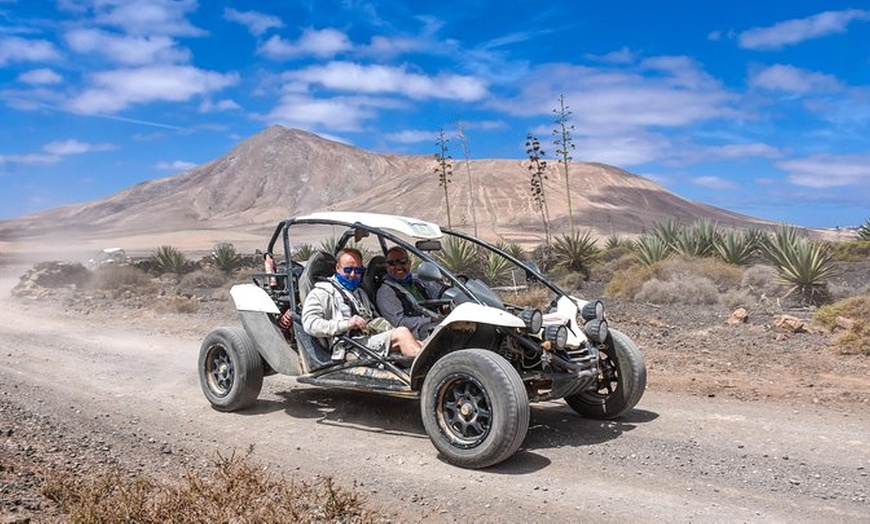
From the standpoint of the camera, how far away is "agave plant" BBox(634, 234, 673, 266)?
19.6 metres

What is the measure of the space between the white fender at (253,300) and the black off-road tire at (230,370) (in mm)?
312

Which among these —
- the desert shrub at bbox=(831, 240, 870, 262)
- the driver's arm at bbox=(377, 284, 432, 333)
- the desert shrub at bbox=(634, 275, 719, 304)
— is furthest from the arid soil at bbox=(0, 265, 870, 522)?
the desert shrub at bbox=(831, 240, 870, 262)

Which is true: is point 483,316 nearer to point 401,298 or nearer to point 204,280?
point 401,298

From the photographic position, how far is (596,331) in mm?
5969

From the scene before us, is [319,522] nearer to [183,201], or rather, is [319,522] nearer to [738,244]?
[738,244]

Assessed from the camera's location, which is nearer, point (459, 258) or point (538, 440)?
point (538, 440)

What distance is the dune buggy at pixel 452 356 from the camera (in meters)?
5.35

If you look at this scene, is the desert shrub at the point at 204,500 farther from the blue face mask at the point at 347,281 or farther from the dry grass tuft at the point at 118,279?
the dry grass tuft at the point at 118,279

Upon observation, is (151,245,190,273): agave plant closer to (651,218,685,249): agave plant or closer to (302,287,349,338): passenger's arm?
(651,218,685,249): agave plant

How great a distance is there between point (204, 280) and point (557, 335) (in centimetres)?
2030

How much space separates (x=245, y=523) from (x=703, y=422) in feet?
13.7

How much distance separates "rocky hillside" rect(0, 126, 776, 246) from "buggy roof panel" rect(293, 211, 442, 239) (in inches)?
3853

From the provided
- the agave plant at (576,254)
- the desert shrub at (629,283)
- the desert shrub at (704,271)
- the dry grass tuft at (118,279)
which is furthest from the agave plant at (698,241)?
the dry grass tuft at (118,279)

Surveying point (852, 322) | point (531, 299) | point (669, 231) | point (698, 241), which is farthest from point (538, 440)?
point (669, 231)
